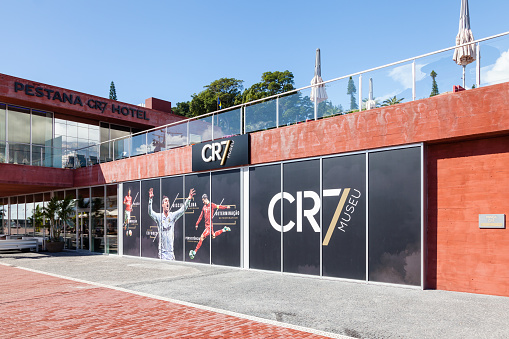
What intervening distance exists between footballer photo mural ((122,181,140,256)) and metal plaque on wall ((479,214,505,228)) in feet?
50.0

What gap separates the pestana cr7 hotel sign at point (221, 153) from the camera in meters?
14.6

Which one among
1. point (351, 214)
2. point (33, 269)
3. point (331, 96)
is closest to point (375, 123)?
point (331, 96)

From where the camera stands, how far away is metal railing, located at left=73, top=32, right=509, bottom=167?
9.52 m

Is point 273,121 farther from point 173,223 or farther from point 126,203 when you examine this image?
point 126,203

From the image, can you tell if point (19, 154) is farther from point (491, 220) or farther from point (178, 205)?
point (491, 220)

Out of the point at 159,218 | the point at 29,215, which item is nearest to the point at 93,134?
the point at 29,215

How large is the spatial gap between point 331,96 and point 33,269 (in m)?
12.7

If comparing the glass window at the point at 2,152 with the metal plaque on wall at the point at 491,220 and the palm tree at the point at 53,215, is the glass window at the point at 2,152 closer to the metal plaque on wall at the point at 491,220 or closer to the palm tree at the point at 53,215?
the palm tree at the point at 53,215

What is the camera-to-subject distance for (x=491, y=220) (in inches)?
367

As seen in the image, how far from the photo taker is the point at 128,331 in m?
6.78

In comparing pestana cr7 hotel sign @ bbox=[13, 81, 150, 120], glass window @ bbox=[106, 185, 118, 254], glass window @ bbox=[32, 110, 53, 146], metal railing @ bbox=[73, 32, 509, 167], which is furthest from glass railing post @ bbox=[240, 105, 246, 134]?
glass window @ bbox=[32, 110, 53, 146]

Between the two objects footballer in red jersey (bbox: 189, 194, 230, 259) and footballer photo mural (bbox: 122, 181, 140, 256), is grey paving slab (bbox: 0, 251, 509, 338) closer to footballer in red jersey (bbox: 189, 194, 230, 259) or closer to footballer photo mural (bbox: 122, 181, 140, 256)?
footballer in red jersey (bbox: 189, 194, 230, 259)

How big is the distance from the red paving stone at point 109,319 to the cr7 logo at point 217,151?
6.47 meters

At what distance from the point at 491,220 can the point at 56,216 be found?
24.1 meters
